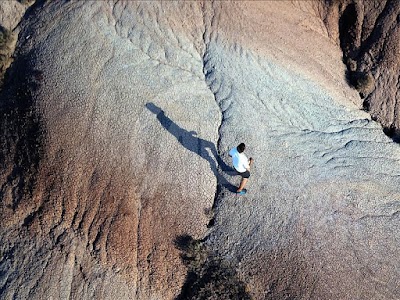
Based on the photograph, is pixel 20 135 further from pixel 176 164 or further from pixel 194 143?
pixel 194 143

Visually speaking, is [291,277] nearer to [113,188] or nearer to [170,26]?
[113,188]

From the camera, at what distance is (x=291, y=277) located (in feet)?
40.4

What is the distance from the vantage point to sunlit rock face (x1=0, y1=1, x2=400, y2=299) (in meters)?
12.6

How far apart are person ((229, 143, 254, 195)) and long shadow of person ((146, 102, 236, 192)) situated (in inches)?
34.0

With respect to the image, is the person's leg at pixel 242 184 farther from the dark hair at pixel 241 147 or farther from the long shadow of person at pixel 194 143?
the dark hair at pixel 241 147

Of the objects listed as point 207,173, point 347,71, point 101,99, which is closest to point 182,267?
point 207,173

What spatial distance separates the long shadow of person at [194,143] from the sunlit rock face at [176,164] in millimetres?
59

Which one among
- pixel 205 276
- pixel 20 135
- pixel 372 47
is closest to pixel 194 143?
pixel 205 276

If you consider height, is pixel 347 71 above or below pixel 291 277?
above

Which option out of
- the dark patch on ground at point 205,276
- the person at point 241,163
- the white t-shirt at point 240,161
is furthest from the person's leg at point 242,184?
the dark patch on ground at point 205,276

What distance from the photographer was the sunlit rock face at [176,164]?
12.6 m

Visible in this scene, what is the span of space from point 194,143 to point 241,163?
2481 mm

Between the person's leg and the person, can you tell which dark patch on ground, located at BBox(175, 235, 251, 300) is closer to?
the person's leg

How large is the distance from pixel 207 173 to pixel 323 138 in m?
5.52
